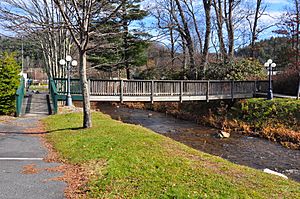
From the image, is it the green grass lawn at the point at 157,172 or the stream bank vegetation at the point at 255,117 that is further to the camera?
the stream bank vegetation at the point at 255,117

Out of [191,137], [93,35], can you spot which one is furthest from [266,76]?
[93,35]

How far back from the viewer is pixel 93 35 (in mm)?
10125

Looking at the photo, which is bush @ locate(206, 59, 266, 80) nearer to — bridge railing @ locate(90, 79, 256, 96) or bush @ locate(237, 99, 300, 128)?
bridge railing @ locate(90, 79, 256, 96)

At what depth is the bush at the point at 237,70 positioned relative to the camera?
2305 centimetres

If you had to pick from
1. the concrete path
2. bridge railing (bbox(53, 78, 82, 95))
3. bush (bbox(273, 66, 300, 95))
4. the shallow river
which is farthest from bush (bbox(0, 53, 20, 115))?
bush (bbox(273, 66, 300, 95))

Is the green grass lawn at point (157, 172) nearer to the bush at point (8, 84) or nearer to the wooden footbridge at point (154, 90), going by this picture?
the bush at point (8, 84)

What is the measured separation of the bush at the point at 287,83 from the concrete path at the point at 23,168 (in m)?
18.1

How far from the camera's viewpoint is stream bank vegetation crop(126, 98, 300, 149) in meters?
14.5

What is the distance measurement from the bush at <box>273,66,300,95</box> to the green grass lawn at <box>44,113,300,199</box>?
16.4 m

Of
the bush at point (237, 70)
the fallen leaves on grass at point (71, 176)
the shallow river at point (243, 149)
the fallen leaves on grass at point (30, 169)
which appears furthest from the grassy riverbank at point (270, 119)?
the fallen leaves on grass at point (30, 169)

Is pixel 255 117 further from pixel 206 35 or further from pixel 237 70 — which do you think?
pixel 206 35

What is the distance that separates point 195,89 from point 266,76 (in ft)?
30.5

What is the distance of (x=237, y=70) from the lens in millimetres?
23219

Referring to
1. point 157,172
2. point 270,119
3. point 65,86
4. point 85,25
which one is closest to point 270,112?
point 270,119
